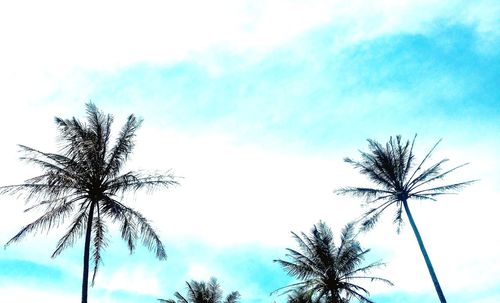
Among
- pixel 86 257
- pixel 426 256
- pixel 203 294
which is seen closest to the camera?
pixel 86 257

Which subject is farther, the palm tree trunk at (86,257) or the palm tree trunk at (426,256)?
the palm tree trunk at (426,256)

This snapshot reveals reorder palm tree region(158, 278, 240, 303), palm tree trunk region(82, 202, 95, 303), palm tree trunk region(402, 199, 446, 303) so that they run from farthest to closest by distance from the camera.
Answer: palm tree region(158, 278, 240, 303) < palm tree trunk region(402, 199, 446, 303) < palm tree trunk region(82, 202, 95, 303)

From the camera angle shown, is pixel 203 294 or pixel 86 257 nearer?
pixel 86 257

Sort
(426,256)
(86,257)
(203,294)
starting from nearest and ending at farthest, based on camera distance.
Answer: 1. (86,257)
2. (426,256)
3. (203,294)

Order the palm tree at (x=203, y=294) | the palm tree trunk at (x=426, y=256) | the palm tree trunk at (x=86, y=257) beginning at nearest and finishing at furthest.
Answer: the palm tree trunk at (x=86, y=257), the palm tree trunk at (x=426, y=256), the palm tree at (x=203, y=294)

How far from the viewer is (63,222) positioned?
648 inches

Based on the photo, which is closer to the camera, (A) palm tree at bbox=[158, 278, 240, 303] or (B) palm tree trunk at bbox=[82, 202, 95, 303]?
(B) palm tree trunk at bbox=[82, 202, 95, 303]

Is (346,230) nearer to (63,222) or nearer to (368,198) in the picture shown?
(368,198)

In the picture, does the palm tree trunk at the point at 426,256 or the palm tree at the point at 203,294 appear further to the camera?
the palm tree at the point at 203,294

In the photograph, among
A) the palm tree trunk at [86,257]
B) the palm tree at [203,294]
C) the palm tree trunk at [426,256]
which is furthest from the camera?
the palm tree at [203,294]

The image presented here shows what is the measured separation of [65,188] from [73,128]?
274 cm

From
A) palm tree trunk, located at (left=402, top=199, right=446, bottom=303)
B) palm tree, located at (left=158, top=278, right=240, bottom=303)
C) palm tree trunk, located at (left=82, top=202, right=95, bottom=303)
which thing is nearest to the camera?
palm tree trunk, located at (left=82, top=202, right=95, bottom=303)

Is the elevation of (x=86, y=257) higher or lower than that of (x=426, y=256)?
lower

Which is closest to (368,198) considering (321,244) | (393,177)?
(393,177)
